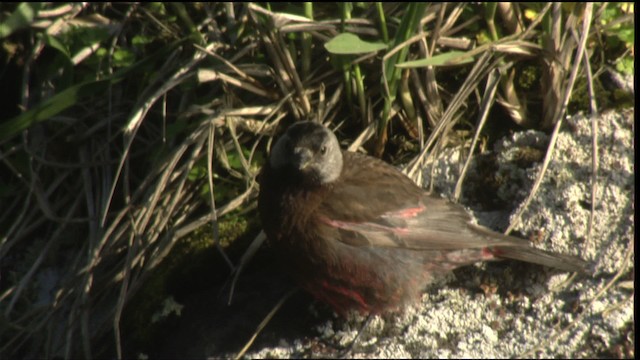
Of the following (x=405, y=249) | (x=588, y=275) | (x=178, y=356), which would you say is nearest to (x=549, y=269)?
(x=588, y=275)

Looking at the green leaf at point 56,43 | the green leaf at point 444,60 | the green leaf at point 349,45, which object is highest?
the green leaf at point 349,45

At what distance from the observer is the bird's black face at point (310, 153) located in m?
3.46

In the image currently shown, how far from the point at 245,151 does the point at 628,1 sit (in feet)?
6.43

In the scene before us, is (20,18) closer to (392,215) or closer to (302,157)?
(302,157)

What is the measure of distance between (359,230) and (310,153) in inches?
15.7

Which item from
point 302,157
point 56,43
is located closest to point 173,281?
point 302,157

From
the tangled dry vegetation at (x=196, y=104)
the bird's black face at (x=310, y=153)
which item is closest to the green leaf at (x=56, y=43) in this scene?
the tangled dry vegetation at (x=196, y=104)

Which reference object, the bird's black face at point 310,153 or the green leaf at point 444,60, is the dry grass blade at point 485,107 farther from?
the bird's black face at point 310,153

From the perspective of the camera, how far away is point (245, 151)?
12.6 ft

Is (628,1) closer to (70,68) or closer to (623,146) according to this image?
(623,146)

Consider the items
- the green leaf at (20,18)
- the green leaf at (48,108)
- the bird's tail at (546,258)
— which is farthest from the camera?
the green leaf at (20,18)

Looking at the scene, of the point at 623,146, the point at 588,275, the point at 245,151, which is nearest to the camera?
the point at 588,275

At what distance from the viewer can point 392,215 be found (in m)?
3.48

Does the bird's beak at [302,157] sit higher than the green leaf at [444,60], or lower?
lower
